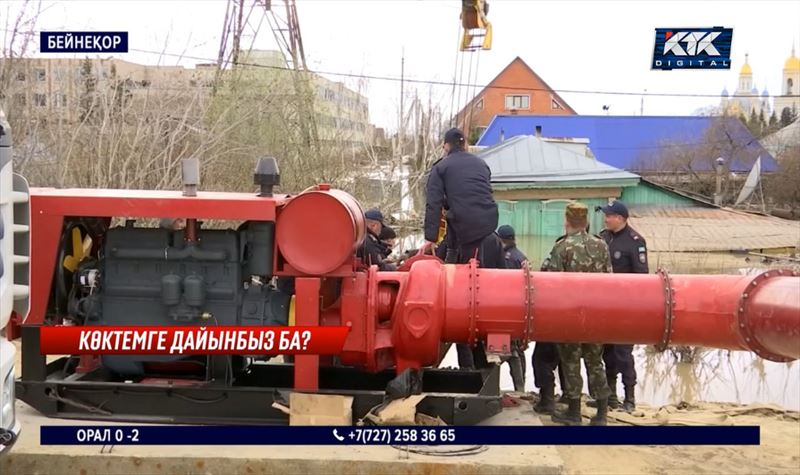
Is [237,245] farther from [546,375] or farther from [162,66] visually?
[162,66]

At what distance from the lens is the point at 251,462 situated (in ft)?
14.6

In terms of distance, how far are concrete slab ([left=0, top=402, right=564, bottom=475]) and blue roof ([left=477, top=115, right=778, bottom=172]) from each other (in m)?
39.3

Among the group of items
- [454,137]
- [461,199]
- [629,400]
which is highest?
[454,137]

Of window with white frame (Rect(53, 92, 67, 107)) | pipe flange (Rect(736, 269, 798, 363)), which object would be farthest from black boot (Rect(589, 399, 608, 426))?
window with white frame (Rect(53, 92, 67, 107))

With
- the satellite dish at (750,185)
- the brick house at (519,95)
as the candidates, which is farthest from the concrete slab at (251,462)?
the brick house at (519,95)

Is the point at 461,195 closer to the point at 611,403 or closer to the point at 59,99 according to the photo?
the point at 611,403

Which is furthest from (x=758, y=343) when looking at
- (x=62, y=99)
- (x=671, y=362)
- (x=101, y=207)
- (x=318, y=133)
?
(x=318, y=133)

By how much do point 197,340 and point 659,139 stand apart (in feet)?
150

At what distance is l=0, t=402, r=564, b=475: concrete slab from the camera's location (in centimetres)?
443

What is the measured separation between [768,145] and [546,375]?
49.3 m

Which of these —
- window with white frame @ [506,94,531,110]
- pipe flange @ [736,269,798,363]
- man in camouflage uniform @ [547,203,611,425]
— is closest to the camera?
pipe flange @ [736,269,798,363]

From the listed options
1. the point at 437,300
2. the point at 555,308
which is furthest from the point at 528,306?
the point at 437,300

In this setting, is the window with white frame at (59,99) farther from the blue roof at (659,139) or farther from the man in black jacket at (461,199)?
the blue roof at (659,139)

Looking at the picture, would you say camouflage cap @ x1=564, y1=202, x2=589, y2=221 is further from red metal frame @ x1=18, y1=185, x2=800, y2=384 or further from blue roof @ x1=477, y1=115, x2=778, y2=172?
blue roof @ x1=477, y1=115, x2=778, y2=172
